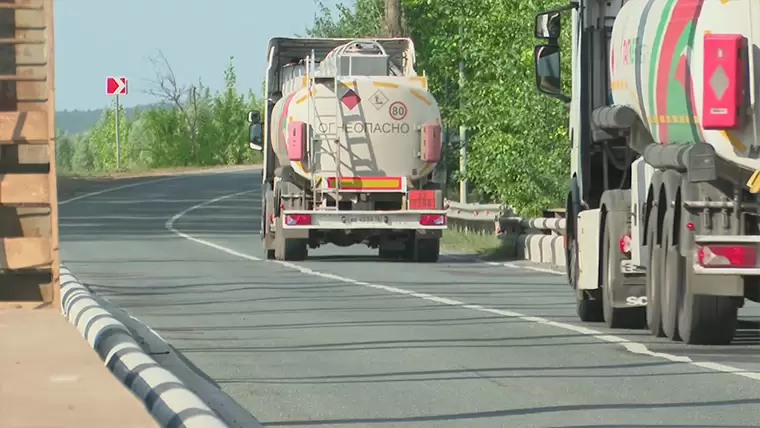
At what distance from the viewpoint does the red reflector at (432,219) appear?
29.6 m

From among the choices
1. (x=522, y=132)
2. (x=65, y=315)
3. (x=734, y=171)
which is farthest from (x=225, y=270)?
(x=734, y=171)

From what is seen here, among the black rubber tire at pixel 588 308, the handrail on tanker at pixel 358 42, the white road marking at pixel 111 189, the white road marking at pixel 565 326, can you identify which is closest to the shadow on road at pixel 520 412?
the white road marking at pixel 565 326

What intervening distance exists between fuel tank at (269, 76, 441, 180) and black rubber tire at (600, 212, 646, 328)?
41.6 ft

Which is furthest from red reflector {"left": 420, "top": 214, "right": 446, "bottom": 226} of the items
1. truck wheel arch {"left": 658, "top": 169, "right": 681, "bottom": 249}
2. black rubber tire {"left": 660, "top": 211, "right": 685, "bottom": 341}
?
truck wheel arch {"left": 658, "top": 169, "right": 681, "bottom": 249}

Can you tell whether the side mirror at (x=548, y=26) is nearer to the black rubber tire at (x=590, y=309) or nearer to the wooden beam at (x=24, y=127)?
the black rubber tire at (x=590, y=309)

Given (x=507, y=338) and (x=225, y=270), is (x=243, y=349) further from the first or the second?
(x=225, y=270)

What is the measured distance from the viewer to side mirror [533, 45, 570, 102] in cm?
1875

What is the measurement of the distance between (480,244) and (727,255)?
22.0 metres

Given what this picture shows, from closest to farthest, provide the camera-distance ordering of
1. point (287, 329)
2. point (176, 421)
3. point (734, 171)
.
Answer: point (176, 421)
point (734, 171)
point (287, 329)

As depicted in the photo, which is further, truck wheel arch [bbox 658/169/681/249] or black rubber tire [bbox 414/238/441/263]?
Result: black rubber tire [bbox 414/238/441/263]

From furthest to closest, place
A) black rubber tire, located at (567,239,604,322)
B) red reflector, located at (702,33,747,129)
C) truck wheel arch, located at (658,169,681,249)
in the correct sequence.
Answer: black rubber tire, located at (567,239,604,322) → truck wheel arch, located at (658,169,681,249) → red reflector, located at (702,33,747,129)

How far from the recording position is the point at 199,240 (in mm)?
39188

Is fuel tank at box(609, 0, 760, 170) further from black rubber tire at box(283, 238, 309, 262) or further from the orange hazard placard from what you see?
black rubber tire at box(283, 238, 309, 262)

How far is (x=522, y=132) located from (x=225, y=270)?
23.9 feet
